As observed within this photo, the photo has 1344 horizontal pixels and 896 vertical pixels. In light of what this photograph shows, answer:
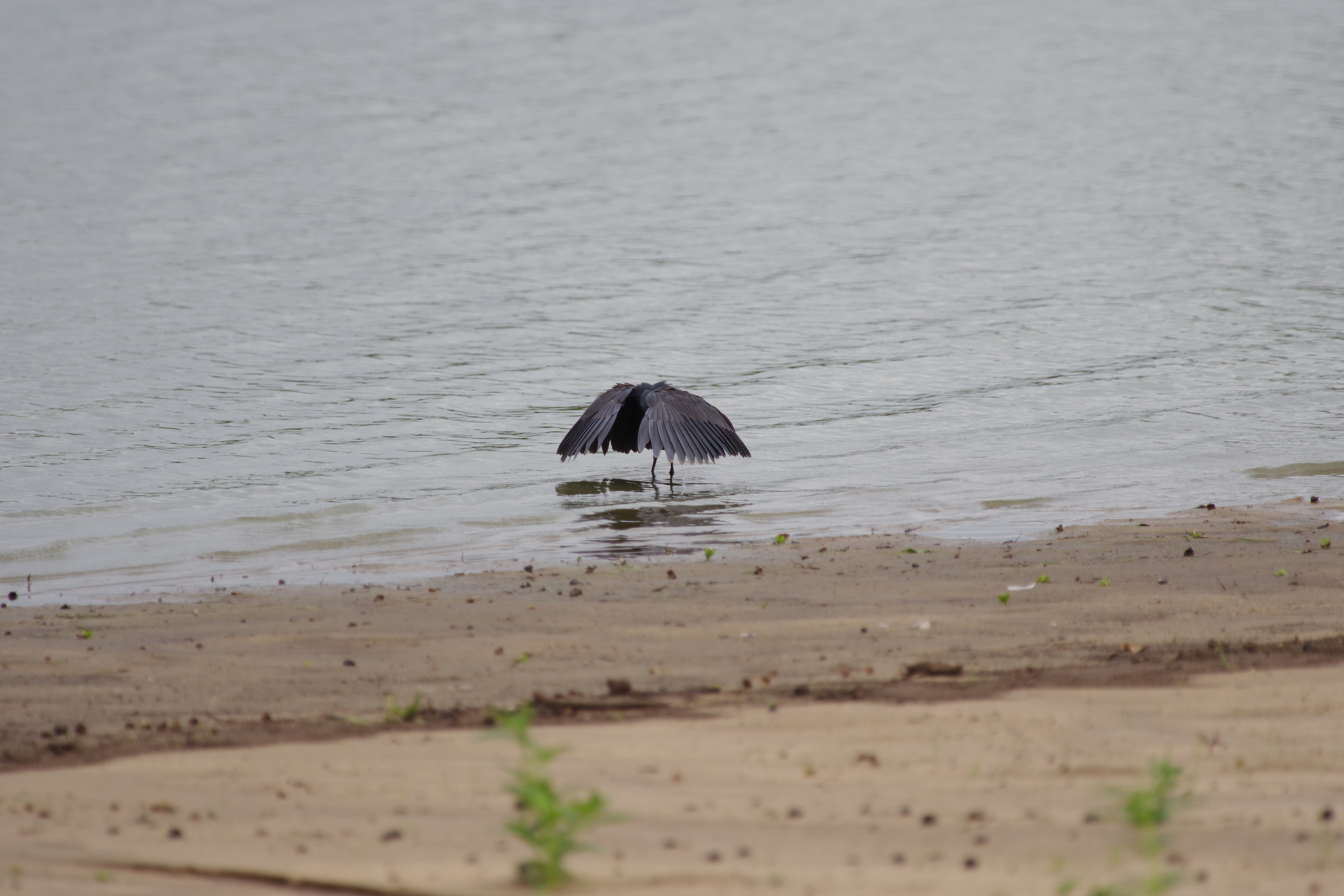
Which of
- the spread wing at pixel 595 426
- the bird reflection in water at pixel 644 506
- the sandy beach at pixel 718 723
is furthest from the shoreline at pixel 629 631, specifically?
the spread wing at pixel 595 426


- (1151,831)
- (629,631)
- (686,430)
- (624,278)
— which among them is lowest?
(1151,831)

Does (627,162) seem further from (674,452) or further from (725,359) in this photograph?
(674,452)

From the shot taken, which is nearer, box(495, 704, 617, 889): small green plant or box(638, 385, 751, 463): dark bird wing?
box(495, 704, 617, 889): small green plant

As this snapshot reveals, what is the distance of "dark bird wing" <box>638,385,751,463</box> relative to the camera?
9633 millimetres

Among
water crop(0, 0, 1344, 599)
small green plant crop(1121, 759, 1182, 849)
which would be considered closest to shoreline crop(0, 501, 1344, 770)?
water crop(0, 0, 1344, 599)

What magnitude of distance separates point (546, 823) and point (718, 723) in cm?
131

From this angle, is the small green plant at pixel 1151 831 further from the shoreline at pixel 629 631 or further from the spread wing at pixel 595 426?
the spread wing at pixel 595 426

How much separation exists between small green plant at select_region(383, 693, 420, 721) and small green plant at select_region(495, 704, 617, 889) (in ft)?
4.06

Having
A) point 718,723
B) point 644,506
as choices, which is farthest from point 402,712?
point 644,506

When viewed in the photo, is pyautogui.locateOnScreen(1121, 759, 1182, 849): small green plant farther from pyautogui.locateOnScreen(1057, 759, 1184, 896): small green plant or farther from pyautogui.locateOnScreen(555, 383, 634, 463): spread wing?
pyautogui.locateOnScreen(555, 383, 634, 463): spread wing

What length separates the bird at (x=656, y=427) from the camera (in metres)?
9.66

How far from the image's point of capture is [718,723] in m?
4.03

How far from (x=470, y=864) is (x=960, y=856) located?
110 centimetres

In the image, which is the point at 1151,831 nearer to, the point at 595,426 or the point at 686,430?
the point at 686,430
